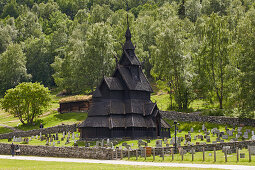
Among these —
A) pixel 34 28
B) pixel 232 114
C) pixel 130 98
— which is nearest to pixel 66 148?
pixel 130 98

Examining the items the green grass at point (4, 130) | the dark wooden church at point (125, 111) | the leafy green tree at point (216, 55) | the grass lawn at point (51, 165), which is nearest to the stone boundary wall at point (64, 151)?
the grass lawn at point (51, 165)

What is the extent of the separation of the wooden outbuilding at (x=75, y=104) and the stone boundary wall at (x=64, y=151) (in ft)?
108

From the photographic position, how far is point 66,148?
50.3m

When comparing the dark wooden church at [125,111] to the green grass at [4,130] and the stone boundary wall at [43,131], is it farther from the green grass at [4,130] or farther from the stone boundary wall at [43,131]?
the green grass at [4,130]

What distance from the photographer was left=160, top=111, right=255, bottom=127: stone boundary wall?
221 ft

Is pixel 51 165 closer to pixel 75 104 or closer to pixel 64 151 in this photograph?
pixel 64 151

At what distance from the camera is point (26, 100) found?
8525cm

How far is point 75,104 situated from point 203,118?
1230 inches

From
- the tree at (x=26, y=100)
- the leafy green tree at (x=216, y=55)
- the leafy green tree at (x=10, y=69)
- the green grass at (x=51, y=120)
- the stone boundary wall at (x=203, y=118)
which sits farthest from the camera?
the leafy green tree at (x=10, y=69)

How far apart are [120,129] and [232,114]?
19713 millimetres

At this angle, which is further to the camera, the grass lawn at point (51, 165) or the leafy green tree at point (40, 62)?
the leafy green tree at point (40, 62)

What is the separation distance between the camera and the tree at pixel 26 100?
279 ft

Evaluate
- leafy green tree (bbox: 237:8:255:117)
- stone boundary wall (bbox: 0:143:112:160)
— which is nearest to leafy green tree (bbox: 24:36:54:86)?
leafy green tree (bbox: 237:8:255:117)

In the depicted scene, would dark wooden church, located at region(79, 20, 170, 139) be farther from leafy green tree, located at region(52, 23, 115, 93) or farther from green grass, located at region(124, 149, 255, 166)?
leafy green tree, located at region(52, 23, 115, 93)
